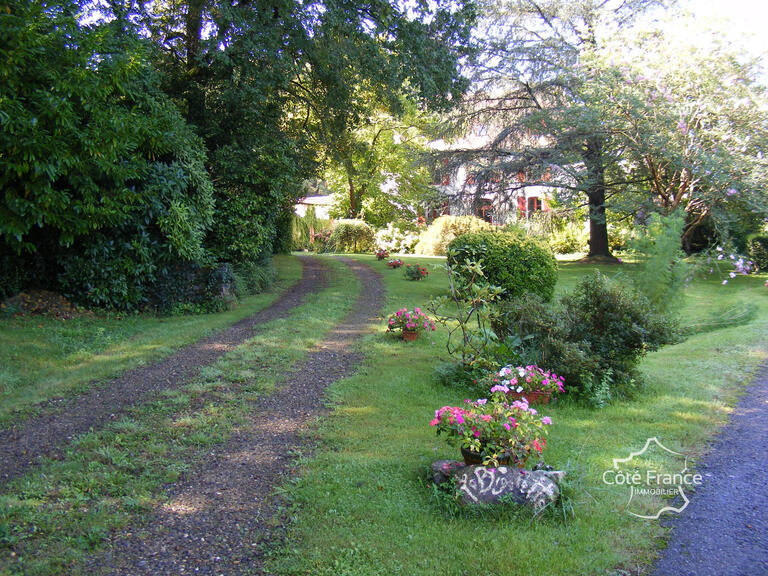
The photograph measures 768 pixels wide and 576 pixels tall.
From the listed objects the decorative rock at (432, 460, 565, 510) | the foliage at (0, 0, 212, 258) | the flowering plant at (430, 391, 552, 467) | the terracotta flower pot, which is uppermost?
the foliage at (0, 0, 212, 258)

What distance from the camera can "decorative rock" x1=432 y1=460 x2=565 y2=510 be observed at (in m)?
3.34

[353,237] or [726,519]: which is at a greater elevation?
[353,237]

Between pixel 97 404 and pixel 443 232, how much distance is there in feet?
63.4

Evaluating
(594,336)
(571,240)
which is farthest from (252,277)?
(571,240)

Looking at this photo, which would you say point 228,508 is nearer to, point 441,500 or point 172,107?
point 441,500

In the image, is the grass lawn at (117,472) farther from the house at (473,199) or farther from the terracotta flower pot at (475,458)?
the house at (473,199)

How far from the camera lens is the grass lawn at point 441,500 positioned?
2914mm

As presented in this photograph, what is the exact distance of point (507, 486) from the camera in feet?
11.1

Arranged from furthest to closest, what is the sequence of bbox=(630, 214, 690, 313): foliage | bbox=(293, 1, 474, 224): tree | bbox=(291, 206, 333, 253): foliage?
bbox=(291, 206, 333, 253): foliage → bbox=(293, 1, 474, 224): tree → bbox=(630, 214, 690, 313): foliage

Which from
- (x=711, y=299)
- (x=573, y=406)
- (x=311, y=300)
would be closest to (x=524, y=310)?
(x=573, y=406)

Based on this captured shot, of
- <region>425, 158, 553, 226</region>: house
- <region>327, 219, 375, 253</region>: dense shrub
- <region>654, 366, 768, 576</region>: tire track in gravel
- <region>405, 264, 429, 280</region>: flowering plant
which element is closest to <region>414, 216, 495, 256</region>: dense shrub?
<region>425, 158, 553, 226</region>: house

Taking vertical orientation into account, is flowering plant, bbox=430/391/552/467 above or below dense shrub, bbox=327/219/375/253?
below

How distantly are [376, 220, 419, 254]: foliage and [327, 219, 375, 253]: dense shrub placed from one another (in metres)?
0.54

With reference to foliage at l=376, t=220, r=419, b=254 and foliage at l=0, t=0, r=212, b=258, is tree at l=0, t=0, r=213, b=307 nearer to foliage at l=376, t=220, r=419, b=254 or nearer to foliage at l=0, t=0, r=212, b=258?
foliage at l=0, t=0, r=212, b=258
